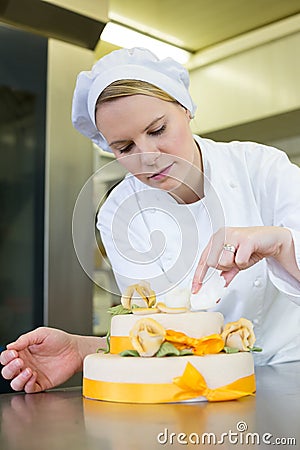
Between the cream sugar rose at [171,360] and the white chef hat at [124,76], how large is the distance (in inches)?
14.3

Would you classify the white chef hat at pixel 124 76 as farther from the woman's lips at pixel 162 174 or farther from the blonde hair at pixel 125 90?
the woman's lips at pixel 162 174

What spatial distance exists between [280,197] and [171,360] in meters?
0.46

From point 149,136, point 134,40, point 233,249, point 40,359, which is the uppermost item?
point 134,40

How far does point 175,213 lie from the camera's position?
0.80 metres

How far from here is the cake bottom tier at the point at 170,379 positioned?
0.66 metres

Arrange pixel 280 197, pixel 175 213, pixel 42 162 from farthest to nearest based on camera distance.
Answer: pixel 42 162
pixel 280 197
pixel 175 213

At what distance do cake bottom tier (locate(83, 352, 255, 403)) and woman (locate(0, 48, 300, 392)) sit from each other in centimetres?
11

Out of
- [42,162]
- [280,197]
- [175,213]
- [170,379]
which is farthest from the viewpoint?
[42,162]

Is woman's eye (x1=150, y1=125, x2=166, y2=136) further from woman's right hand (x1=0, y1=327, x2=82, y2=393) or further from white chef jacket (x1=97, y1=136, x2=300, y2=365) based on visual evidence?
woman's right hand (x1=0, y1=327, x2=82, y2=393)

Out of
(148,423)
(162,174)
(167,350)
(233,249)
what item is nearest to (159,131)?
(162,174)

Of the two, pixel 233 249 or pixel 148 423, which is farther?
pixel 233 249

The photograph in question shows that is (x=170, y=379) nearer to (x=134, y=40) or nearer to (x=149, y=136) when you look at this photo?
(x=149, y=136)

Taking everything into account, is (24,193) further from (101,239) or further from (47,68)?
(101,239)

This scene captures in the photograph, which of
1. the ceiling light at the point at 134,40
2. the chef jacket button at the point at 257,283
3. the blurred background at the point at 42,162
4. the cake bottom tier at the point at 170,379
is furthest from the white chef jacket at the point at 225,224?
the ceiling light at the point at 134,40
